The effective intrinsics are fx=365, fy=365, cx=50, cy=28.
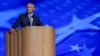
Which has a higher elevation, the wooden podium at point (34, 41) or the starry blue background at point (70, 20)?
the starry blue background at point (70, 20)

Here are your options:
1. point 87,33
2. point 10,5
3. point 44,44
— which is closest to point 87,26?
point 87,33

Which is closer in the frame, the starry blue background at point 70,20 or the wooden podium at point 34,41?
the wooden podium at point 34,41

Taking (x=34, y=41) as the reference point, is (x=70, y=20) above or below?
above

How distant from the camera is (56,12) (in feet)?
16.0

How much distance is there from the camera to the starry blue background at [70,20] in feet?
15.6

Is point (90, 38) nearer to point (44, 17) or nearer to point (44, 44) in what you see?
point (44, 17)

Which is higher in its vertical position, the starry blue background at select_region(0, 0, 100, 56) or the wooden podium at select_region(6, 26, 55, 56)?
the starry blue background at select_region(0, 0, 100, 56)

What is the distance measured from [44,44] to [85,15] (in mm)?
1550

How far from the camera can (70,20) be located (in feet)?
16.1

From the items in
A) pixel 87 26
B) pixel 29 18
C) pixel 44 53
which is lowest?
pixel 44 53

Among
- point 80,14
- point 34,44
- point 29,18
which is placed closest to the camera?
point 34,44

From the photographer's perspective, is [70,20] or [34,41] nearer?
[34,41]

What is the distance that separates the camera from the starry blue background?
474 centimetres

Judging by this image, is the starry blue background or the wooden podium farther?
the starry blue background
